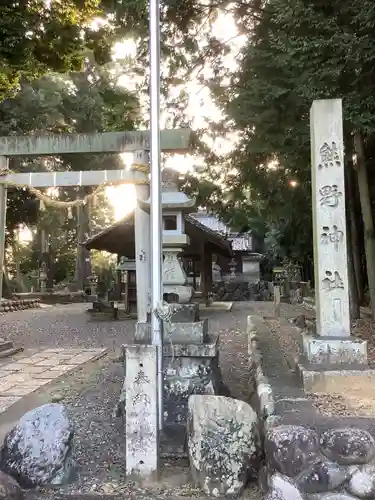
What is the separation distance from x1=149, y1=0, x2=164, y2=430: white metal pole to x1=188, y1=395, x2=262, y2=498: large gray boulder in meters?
0.63

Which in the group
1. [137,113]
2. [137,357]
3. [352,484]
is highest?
[137,113]

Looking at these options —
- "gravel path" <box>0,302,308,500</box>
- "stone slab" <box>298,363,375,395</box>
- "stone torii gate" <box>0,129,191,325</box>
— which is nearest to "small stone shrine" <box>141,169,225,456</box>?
"gravel path" <box>0,302,308,500</box>

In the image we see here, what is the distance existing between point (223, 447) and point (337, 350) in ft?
5.65

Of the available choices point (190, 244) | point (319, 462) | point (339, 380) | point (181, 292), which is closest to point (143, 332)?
point (181, 292)

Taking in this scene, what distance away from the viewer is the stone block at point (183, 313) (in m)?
5.71

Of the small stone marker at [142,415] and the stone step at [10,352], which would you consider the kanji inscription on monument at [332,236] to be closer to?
the small stone marker at [142,415]

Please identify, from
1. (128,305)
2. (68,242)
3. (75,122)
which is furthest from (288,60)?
(68,242)

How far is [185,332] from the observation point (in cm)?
561

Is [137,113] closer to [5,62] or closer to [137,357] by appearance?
[5,62]

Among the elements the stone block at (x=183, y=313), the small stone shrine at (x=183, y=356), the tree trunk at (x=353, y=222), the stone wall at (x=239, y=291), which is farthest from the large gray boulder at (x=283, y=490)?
the stone wall at (x=239, y=291)

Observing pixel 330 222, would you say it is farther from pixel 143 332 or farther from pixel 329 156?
pixel 143 332

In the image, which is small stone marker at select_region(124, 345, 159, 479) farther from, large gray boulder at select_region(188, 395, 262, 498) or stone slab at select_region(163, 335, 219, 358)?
stone slab at select_region(163, 335, 219, 358)

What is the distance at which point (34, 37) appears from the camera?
10484 millimetres

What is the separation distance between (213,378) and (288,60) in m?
4.88
